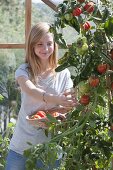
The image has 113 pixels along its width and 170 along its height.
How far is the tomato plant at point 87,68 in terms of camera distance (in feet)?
5.18

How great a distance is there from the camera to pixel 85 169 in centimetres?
185

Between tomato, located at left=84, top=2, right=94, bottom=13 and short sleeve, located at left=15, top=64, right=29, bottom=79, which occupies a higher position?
tomato, located at left=84, top=2, right=94, bottom=13

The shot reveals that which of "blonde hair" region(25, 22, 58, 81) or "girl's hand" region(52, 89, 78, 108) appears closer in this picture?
"girl's hand" region(52, 89, 78, 108)

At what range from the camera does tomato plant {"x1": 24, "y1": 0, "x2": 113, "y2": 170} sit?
158cm

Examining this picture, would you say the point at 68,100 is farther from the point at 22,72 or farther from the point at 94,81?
the point at 22,72

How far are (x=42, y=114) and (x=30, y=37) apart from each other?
0.39 meters

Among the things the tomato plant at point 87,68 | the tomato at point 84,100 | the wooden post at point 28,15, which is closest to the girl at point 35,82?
the tomato plant at point 87,68

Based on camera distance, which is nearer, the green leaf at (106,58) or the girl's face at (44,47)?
the green leaf at (106,58)

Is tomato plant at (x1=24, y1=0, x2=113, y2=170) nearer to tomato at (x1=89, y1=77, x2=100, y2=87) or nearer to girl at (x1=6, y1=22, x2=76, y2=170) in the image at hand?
tomato at (x1=89, y1=77, x2=100, y2=87)

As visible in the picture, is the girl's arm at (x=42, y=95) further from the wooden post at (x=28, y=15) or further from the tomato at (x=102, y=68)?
the wooden post at (x=28, y=15)

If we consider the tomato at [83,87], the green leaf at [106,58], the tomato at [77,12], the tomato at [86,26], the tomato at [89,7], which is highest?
the tomato at [89,7]

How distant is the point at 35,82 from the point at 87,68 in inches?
28.4

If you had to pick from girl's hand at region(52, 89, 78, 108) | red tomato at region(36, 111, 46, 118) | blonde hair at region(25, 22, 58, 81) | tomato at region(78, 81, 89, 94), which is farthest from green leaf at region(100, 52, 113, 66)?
blonde hair at region(25, 22, 58, 81)

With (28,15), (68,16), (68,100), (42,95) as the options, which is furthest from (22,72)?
(28,15)
